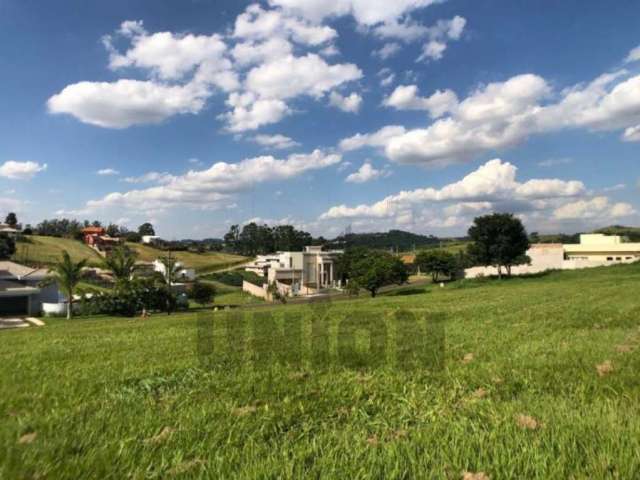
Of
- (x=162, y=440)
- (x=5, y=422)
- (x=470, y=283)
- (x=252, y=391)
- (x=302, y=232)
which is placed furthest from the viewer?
(x=302, y=232)

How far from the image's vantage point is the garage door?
47375mm

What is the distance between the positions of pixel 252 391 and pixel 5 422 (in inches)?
84.8

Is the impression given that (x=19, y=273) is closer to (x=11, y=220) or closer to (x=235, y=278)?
(x=235, y=278)

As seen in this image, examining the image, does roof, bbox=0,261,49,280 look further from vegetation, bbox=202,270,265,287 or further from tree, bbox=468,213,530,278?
tree, bbox=468,213,530,278

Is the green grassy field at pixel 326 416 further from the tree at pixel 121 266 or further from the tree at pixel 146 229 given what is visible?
the tree at pixel 146 229

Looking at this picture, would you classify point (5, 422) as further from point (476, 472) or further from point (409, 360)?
point (409, 360)

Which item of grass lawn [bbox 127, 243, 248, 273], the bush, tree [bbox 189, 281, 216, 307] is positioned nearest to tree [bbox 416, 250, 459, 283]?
tree [bbox 189, 281, 216, 307]

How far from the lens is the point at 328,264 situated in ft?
318

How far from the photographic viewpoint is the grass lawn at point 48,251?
88.8 metres

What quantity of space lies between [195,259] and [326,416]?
432 ft

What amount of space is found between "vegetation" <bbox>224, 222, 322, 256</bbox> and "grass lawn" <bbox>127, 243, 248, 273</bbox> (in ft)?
68.6

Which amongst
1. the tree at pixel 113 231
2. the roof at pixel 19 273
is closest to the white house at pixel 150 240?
the tree at pixel 113 231

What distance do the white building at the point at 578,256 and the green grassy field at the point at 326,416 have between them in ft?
211

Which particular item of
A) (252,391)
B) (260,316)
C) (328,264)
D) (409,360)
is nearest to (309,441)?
(252,391)
